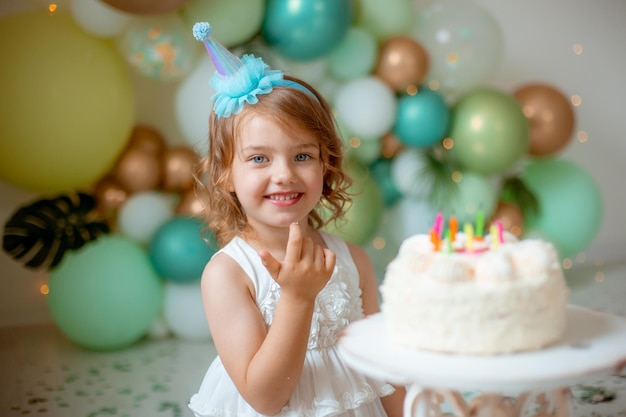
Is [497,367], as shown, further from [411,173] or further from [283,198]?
[411,173]

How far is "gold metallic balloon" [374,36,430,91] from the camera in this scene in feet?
11.8

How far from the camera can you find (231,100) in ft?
5.53

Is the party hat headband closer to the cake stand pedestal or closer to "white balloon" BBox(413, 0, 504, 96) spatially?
the cake stand pedestal

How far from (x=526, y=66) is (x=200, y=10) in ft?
7.53

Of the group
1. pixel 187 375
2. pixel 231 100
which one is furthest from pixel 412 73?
pixel 231 100

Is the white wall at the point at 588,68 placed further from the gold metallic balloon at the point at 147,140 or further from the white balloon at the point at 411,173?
the gold metallic balloon at the point at 147,140

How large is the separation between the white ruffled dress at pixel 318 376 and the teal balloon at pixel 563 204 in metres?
2.46

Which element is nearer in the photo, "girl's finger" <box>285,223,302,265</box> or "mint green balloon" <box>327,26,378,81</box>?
"girl's finger" <box>285,223,302,265</box>

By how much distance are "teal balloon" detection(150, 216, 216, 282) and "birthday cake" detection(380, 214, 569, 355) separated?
202cm

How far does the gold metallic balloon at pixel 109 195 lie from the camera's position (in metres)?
3.44

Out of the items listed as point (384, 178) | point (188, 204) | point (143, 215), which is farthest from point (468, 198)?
point (143, 215)

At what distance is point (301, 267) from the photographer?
1.35 meters

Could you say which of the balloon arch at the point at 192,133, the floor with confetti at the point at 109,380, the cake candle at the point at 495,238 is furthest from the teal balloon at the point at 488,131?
the cake candle at the point at 495,238

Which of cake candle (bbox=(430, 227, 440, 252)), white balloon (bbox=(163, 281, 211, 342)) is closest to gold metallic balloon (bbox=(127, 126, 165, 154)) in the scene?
white balloon (bbox=(163, 281, 211, 342))
